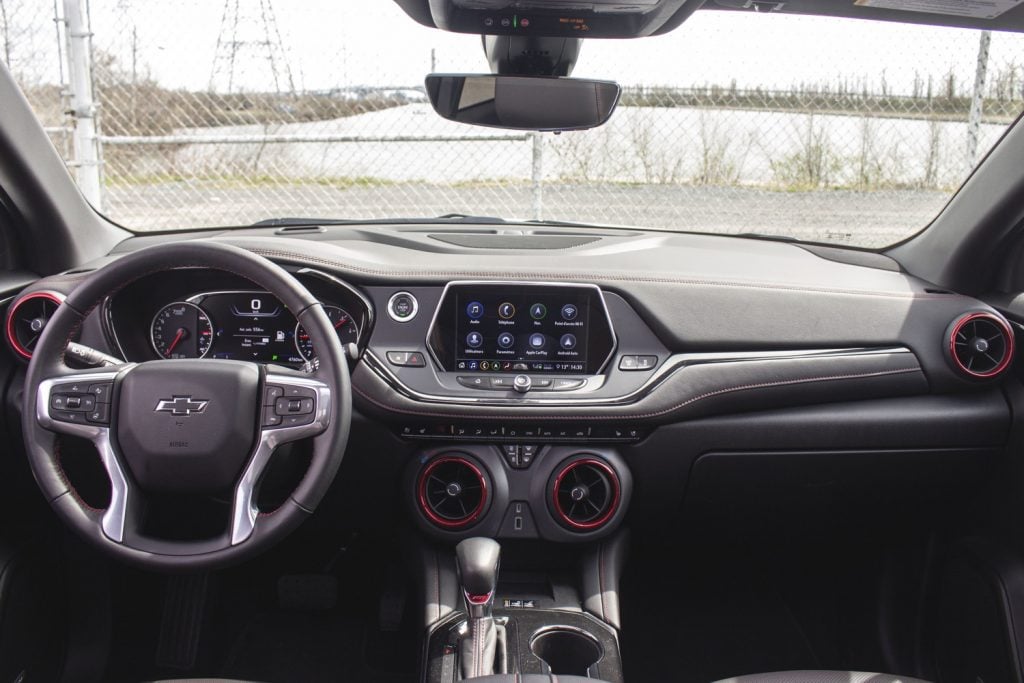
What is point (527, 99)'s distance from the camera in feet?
7.41

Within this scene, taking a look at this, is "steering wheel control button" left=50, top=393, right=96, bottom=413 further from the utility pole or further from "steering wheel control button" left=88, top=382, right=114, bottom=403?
the utility pole

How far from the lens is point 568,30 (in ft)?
6.69

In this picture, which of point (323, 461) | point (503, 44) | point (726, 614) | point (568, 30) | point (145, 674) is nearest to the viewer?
point (323, 461)

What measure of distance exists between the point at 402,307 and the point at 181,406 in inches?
28.2

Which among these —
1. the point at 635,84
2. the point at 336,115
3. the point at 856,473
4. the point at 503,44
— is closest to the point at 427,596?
the point at 856,473

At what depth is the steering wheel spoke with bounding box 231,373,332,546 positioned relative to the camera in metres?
1.75

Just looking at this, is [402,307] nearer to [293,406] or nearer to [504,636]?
[293,406]

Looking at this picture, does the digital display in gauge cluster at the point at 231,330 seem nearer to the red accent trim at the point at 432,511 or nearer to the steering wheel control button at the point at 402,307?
the steering wheel control button at the point at 402,307

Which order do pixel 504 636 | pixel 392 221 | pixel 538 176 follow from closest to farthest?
pixel 504 636
pixel 392 221
pixel 538 176

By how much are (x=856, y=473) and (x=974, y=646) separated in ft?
1.77

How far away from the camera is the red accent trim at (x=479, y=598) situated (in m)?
1.95

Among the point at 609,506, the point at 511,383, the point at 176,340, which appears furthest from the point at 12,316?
the point at 609,506

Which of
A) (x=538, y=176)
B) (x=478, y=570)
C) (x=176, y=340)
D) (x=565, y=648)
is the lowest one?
(x=565, y=648)

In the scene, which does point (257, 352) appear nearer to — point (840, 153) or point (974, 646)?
point (974, 646)
